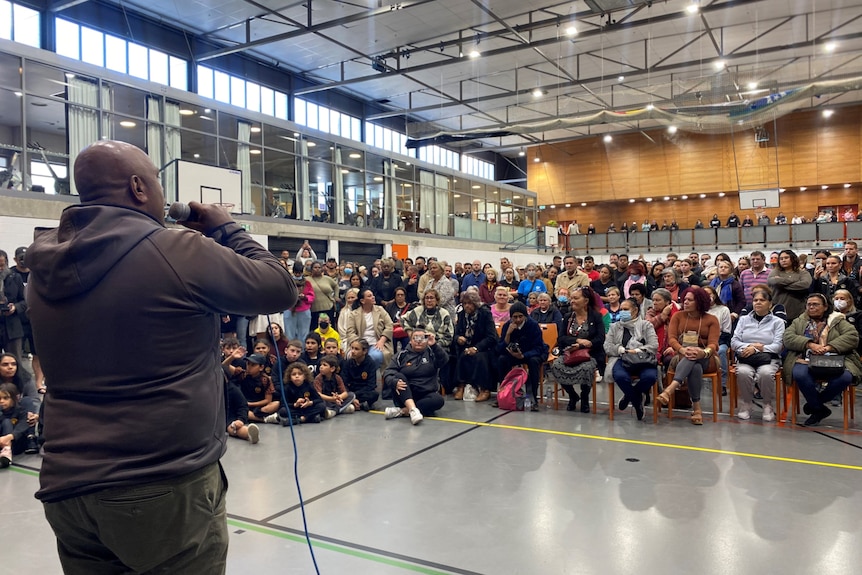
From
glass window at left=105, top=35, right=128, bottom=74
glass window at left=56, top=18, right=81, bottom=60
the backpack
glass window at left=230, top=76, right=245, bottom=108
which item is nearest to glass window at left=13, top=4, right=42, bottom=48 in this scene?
glass window at left=56, top=18, right=81, bottom=60

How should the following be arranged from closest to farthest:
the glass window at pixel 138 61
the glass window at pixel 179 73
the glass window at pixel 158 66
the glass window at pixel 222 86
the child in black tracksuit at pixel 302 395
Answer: the child in black tracksuit at pixel 302 395 < the glass window at pixel 138 61 < the glass window at pixel 158 66 < the glass window at pixel 179 73 < the glass window at pixel 222 86

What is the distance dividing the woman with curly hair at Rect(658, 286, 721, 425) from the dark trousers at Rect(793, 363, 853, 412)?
28.4 inches

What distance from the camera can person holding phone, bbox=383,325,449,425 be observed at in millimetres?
6055

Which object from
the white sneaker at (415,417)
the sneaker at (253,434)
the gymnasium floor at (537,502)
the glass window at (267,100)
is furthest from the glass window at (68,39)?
the white sneaker at (415,417)

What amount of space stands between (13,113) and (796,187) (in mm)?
27418

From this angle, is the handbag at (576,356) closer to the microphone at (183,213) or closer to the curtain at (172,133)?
the microphone at (183,213)

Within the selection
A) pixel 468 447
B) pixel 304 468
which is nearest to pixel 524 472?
pixel 468 447

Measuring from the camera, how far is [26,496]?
3.83m

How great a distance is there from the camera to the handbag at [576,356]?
6035 millimetres

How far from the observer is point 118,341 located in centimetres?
114

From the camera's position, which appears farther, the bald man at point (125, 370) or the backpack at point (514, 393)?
the backpack at point (514, 393)

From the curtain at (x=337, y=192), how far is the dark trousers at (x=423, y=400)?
12292 mm

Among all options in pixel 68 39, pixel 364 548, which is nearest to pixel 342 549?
pixel 364 548

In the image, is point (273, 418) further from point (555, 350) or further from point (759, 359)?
point (759, 359)
